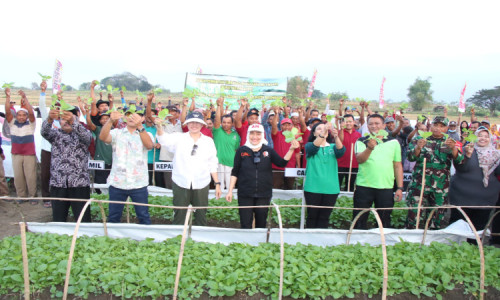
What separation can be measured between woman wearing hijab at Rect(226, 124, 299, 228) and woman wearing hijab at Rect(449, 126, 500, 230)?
286cm

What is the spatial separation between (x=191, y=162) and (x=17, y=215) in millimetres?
4568

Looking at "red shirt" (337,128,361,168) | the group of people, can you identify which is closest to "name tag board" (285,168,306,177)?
the group of people

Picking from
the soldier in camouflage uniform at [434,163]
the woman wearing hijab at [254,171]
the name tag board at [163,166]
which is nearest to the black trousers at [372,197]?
the soldier in camouflage uniform at [434,163]

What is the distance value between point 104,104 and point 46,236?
11.5 ft

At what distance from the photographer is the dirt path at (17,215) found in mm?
6426

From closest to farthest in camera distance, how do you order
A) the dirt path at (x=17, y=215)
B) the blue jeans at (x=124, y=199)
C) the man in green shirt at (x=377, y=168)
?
the blue jeans at (x=124, y=199)
the man in green shirt at (x=377, y=168)
the dirt path at (x=17, y=215)

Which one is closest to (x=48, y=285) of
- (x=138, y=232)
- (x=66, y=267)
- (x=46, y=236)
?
(x=66, y=267)

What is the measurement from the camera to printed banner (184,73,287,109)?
13.3 metres

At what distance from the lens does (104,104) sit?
7484 mm

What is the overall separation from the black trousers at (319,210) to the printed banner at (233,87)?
8139 millimetres

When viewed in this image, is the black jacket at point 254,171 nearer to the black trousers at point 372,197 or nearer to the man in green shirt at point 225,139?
the black trousers at point 372,197

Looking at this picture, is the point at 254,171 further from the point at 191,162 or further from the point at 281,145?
the point at 281,145

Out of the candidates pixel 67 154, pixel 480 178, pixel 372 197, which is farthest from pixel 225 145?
pixel 480 178

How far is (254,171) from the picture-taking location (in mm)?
5086
